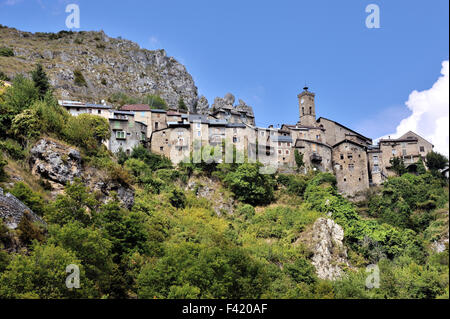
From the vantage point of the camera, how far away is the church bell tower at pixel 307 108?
283 ft

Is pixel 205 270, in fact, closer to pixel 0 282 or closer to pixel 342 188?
pixel 0 282

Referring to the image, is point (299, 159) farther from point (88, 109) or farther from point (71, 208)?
point (71, 208)

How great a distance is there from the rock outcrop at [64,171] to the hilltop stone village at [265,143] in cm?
1854

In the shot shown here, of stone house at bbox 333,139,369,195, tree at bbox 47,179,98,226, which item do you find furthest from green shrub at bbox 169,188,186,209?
stone house at bbox 333,139,369,195

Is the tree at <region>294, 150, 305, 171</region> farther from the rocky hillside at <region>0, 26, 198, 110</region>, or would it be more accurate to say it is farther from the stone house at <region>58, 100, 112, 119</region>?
the rocky hillside at <region>0, 26, 198, 110</region>

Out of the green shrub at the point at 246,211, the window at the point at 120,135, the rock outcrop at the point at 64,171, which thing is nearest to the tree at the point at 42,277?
the rock outcrop at the point at 64,171

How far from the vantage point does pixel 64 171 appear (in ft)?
140

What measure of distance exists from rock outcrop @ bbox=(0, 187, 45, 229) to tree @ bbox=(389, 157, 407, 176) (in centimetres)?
5499

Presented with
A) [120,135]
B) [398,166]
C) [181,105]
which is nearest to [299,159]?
[398,166]

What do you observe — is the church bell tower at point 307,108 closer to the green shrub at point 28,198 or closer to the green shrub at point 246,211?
the green shrub at point 246,211

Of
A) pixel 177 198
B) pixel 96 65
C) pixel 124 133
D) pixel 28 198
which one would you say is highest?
pixel 96 65

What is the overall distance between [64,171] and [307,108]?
56.2m

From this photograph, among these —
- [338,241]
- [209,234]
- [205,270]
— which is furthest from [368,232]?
[205,270]

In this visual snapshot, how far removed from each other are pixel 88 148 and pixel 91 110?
21.3 m
